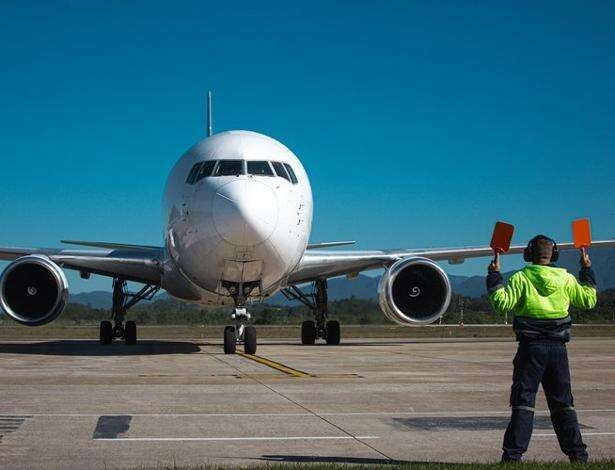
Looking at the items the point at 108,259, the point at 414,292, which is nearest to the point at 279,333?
the point at 108,259

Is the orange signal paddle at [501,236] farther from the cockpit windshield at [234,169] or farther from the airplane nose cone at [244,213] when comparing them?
the cockpit windshield at [234,169]

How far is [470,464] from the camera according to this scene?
5.53 metres

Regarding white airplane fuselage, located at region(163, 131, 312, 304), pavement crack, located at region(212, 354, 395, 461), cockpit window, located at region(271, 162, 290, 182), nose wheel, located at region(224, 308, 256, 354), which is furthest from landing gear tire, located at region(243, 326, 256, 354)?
pavement crack, located at region(212, 354, 395, 461)

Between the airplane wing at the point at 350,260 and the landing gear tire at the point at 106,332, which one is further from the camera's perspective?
the landing gear tire at the point at 106,332

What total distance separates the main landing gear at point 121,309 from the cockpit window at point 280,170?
6.52 m

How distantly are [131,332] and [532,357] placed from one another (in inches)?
694

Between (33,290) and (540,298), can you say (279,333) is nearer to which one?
(33,290)

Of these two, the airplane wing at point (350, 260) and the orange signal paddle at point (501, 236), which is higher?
the airplane wing at point (350, 260)

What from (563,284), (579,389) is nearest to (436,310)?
(579,389)

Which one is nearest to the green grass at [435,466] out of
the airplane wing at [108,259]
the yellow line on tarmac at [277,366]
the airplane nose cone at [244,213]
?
the yellow line on tarmac at [277,366]

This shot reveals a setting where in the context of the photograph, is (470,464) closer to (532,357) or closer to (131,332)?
(532,357)

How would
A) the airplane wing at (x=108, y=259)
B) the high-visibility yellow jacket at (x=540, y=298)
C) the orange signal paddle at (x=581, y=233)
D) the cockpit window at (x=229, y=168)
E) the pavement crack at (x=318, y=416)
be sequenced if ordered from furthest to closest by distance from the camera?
the airplane wing at (x=108, y=259), the cockpit window at (x=229, y=168), the orange signal paddle at (x=581, y=233), the pavement crack at (x=318, y=416), the high-visibility yellow jacket at (x=540, y=298)

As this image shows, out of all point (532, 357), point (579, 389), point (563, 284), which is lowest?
point (579, 389)

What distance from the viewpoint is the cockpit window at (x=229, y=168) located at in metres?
16.0
